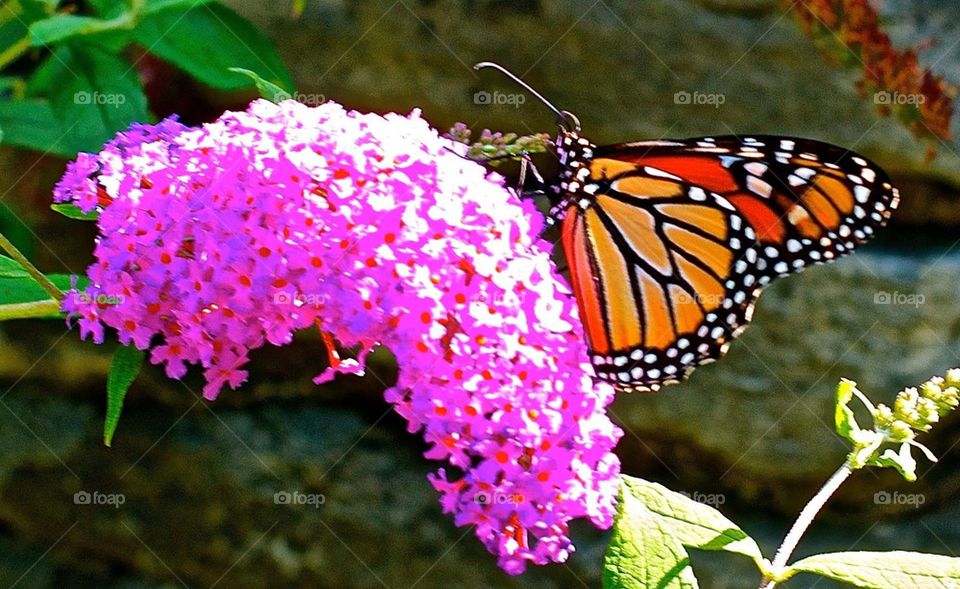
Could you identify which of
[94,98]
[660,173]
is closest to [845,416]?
[660,173]

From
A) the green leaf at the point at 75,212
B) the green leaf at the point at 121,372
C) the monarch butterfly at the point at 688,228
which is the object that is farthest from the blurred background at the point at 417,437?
the green leaf at the point at 121,372

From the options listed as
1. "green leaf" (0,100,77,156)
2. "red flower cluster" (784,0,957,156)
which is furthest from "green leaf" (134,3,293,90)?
"red flower cluster" (784,0,957,156)

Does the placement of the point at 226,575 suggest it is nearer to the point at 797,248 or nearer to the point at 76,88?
the point at 76,88

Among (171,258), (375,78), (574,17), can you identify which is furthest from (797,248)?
(375,78)

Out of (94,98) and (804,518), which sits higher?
(94,98)

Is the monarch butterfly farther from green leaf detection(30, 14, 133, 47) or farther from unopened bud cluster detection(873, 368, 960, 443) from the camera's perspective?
green leaf detection(30, 14, 133, 47)

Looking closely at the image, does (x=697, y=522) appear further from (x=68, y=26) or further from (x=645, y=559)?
(x=68, y=26)
